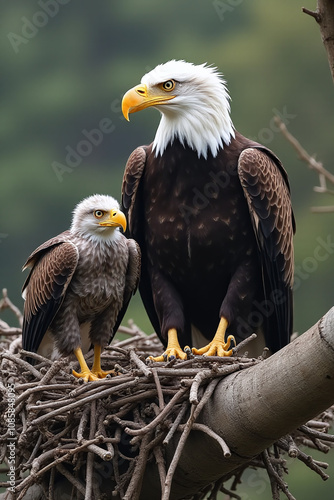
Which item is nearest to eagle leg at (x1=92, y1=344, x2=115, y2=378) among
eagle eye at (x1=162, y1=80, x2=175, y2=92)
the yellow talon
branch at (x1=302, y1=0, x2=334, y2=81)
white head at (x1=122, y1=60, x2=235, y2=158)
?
the yellow talon

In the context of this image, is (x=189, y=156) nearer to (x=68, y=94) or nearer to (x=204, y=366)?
(x=204, y=366)

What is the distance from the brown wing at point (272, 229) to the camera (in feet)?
12.6

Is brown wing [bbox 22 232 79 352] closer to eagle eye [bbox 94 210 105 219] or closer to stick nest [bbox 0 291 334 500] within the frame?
eagle eye [bbox 94 210 105 219]

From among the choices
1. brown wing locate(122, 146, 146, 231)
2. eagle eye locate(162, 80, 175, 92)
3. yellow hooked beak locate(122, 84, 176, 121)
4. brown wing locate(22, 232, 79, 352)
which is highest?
eagle eye locate(162, 80, 175, 92)

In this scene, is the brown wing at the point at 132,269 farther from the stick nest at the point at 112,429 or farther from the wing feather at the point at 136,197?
the stick nest at the point at 112,429

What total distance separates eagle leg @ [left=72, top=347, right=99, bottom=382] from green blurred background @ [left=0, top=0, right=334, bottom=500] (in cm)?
500

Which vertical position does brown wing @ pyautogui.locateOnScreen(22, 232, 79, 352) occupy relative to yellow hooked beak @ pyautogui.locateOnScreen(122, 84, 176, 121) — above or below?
below

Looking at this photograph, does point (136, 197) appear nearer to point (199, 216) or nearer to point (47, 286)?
point (199, 216)

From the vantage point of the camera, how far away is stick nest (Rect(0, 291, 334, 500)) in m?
2.97

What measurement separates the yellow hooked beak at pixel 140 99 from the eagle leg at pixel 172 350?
912mm

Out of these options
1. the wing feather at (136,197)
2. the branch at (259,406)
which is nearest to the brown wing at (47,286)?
the wing feather at (136,197)

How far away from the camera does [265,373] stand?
2.72 metres

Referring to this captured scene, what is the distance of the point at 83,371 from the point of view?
3.65 m

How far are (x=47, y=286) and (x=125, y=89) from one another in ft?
21.5
